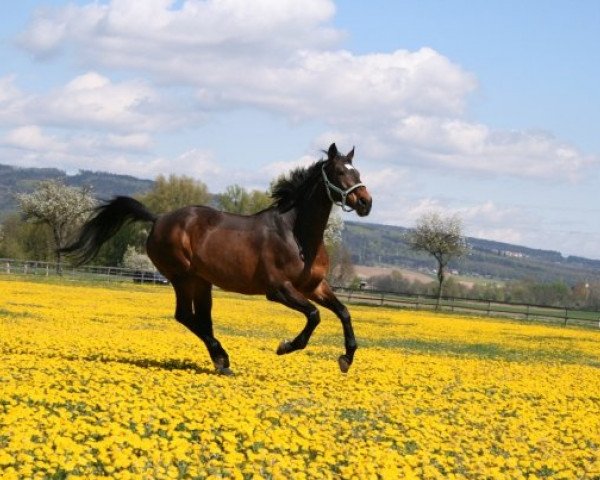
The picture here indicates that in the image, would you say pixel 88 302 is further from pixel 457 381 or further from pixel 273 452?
pixel 273 452

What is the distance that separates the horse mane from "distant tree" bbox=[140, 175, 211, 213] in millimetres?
102531

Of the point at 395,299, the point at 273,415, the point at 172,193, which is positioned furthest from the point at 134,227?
the point at 273,415

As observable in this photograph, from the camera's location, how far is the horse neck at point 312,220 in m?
13.4

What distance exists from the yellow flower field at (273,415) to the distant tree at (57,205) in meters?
66.8

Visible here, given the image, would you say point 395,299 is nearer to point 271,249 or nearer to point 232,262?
point 232,262

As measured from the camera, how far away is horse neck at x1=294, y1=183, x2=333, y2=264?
13.4m

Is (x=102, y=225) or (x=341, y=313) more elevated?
(x=102, y=225)

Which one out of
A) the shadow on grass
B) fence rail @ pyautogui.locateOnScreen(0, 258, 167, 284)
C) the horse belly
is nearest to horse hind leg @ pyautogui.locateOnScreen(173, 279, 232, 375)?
A: the shadow on grass

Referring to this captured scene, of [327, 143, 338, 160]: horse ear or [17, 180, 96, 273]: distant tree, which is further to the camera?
[17, 180, 96, 273]: distant tree

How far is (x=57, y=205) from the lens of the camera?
3381 inches

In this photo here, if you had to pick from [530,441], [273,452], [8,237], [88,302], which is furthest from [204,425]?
[8,237]

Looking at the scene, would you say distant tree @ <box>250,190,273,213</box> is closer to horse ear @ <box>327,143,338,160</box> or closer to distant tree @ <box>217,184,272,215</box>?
distant tree @ <box>217,184,272,215</box>

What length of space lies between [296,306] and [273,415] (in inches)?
119

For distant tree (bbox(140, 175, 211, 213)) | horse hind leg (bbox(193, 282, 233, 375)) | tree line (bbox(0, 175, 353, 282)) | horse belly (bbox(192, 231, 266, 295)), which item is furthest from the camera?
distant tree (bbox(140, 175, 211, 213))
